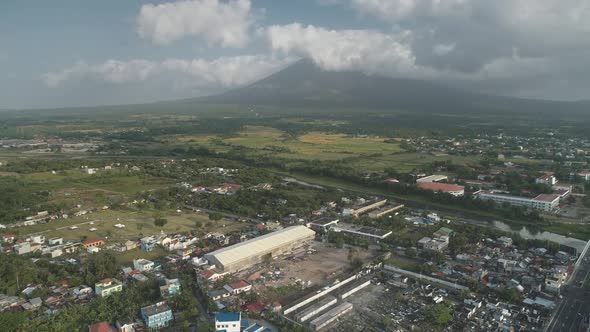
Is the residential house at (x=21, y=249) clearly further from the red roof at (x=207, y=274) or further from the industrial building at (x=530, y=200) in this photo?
the industrial building at (x=530, y=200)

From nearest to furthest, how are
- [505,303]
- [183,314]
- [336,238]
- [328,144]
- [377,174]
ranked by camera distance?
[183,314], [505,303], [336,238], [377,174], [328,144]

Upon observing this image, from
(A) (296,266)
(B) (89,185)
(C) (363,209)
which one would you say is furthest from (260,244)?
(B) (89,185)

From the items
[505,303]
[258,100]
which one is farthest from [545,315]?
[258,100]

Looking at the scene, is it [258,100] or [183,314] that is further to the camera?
[258,100]

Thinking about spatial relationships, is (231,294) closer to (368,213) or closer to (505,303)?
(505,303)

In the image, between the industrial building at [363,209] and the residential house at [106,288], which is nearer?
the residential house at [106,288]

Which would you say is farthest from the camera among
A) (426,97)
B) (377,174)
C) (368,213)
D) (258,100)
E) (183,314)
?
Result: (258,100)

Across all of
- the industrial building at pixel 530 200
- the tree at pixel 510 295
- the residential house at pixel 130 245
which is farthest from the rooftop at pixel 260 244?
the industrial building at pixel 530 200
